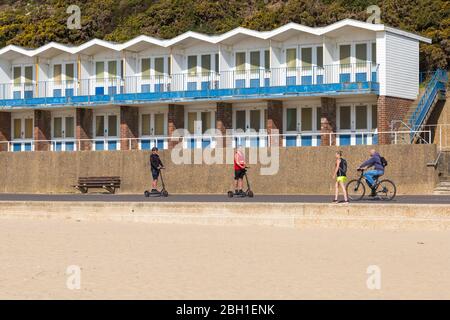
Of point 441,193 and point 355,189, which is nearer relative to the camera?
point 355,189

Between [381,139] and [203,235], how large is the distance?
17426mm

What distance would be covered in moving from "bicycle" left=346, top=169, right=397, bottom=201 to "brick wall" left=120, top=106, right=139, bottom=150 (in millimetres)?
16831

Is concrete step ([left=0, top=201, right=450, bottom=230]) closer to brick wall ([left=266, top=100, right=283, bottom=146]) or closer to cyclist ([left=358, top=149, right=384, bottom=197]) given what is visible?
cyclist ([left=358, top=149, right=384, bottom=197])

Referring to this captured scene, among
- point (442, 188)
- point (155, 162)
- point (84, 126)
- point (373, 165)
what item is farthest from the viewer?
point (84, 126)

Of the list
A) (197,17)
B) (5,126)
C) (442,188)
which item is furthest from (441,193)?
(197,17)

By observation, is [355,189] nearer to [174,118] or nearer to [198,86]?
[174,118]

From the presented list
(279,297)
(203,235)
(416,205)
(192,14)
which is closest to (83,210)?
(203,235)

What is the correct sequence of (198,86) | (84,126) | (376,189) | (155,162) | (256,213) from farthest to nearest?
1. (84,126)
2. (198,86)
3. (155,162)
4. (376,189)
5. (256,213)

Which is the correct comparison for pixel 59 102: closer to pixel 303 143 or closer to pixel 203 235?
pixel 303 143

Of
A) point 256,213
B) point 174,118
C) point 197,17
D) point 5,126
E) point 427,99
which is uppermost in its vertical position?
point 197,17

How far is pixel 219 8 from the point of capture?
64562mm

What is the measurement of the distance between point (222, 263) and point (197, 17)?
48484mm

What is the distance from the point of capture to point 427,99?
40.2 meters

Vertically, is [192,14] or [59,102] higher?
[192,14]
